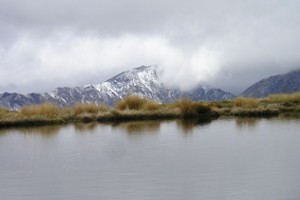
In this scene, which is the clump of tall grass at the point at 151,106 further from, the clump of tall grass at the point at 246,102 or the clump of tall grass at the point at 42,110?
the clump of tall grass at the point at 246,102

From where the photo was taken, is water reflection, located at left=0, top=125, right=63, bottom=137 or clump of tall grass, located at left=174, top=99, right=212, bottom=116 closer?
water reflection, located at left=0, top=125, right=63, bottom=137

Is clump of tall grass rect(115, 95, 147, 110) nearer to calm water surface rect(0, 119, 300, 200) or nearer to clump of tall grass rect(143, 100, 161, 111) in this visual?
clump of tall grass rect(143, 100, 161, 111)

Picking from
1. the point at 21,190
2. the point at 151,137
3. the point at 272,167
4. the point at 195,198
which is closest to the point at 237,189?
the point at 195,198

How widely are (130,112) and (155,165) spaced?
19.6 metres

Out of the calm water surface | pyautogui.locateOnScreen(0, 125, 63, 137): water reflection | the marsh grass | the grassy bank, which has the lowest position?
the calm water surface

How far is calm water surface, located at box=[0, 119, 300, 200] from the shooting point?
12398mm

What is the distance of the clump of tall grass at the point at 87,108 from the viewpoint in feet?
119

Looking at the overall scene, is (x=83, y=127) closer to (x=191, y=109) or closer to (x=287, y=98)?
(x=191, y=109)

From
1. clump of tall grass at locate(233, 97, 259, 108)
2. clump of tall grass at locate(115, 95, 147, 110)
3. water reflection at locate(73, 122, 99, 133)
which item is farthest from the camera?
clump of tall grass at locate(233, 97, 259, 108)

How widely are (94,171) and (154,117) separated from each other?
64.5 feet

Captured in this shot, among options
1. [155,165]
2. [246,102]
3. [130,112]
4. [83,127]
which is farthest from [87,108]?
[155,165]

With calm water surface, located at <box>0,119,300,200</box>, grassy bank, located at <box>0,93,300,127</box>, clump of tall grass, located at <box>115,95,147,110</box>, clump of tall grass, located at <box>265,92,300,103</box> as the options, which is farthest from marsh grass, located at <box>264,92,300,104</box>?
calm water surface, located at <box>0,119,300,200</box>

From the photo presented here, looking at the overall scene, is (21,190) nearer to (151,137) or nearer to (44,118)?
(151,137)

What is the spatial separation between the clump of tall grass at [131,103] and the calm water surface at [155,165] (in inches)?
487
